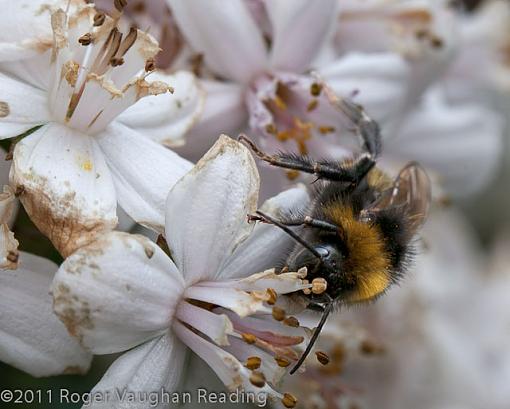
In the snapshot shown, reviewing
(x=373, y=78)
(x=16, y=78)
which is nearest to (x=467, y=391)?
(x=373, y=78)

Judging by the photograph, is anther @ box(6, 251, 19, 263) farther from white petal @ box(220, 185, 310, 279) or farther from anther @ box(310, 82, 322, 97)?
Result: anther @ box(310, 82, 322, 97)

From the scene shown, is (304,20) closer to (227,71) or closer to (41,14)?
(227,71)

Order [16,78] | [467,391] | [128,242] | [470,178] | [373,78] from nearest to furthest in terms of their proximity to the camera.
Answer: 1. [128,242]
2. [16,78]
3. [373,78]
4. [470,178]
5. [467,391]

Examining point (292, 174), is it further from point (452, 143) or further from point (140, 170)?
point (452, 143)

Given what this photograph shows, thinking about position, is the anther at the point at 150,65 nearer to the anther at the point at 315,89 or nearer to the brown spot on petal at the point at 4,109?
the brown spot on petal at the point at 4,109

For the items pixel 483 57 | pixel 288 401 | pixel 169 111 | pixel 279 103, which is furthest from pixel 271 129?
pixel 483 57

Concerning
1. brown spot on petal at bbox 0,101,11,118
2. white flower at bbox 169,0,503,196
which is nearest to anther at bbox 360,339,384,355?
white flower at bbox 169,0,503,196
